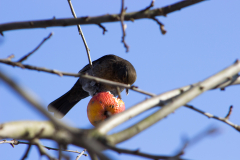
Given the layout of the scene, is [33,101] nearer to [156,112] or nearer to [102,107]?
[156,112]

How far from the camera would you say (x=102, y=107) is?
2.72 metres

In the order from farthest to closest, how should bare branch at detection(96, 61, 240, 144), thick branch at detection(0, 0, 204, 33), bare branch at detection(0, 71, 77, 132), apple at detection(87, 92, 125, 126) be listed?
apple at detection(87, 92, 125, 126)
thick branch at detection(0, 0, 204, 33)
bare branch at detection(96, 61, 240, 144)
bare branch at detection(0, 71, 77, 132)

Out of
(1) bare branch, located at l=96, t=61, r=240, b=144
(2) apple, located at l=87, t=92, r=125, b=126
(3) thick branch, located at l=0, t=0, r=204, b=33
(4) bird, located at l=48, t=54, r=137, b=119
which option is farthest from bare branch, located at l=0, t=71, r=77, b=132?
(4) bird, located at l=48, t=54, r=137, b=119

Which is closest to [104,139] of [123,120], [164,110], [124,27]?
[123,120]

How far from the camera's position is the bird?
4688 millimetres

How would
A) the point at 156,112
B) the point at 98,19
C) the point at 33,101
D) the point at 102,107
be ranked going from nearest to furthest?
the point at 33,101, the point at 156,112, the point at 98,19, the point at 102,107

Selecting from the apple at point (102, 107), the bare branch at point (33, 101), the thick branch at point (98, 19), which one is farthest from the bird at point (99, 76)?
the bare branch at point (33, 101)

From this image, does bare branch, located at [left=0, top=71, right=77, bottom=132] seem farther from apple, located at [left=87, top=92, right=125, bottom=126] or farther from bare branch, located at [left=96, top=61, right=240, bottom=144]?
apple, located at [left=87, top=92, right=125, bottom=126]

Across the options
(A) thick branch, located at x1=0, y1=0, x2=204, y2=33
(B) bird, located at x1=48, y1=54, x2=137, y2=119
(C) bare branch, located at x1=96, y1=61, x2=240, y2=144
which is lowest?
(C) bare branch, located at x1=96, y1=61, x2=240, y2=144

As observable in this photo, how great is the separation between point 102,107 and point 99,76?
236cm

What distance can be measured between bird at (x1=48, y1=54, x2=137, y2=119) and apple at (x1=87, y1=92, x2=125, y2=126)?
166cm

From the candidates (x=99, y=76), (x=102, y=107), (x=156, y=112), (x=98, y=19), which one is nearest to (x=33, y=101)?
(x=156, y=112)

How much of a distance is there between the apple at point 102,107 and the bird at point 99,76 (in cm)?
166

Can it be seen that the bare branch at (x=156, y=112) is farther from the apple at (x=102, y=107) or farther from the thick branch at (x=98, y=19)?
the apple at (x=102, y=107)
